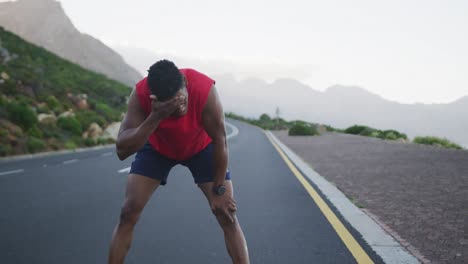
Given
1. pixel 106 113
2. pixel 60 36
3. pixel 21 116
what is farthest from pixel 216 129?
pixel 60 36

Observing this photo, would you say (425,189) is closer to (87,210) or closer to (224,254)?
(224,254)

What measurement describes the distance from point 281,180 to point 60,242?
5706 mm

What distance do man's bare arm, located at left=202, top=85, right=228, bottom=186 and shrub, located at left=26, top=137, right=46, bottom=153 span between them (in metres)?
15.4

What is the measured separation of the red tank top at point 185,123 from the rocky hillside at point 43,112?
13.8 metres

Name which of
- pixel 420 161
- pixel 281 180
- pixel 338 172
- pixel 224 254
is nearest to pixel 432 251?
pixel 224 254

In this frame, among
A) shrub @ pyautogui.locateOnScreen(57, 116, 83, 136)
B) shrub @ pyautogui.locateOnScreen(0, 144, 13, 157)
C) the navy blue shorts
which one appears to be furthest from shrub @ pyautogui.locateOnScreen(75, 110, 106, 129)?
the navy blue shorts

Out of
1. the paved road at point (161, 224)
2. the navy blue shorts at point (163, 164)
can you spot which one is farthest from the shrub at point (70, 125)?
the navy blue shorts at point (163, 164)

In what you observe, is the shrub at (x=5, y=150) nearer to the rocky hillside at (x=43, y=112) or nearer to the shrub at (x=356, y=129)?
the rocky hillside at (x=43, y=112)

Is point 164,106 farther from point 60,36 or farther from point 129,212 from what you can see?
point 60,36

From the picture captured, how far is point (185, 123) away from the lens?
265 centimetres

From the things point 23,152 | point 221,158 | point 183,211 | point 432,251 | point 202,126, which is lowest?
point 23,152

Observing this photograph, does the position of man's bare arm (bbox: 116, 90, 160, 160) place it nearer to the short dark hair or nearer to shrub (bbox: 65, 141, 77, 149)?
the short dark hair

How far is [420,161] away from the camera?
11.8 meters

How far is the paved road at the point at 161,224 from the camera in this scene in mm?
3852
